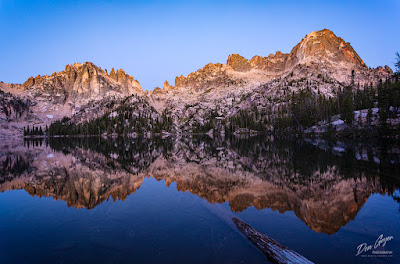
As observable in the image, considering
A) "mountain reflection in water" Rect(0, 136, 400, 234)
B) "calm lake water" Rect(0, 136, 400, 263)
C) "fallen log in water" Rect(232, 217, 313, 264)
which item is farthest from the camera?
"mountain reflection in water" Rect(0, 136, 400, 234)

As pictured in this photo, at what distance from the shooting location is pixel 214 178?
25.1 metres

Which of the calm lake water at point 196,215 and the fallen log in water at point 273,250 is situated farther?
the calm lake water at point 196,215

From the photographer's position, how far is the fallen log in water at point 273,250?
7559mm

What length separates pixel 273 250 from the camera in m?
8.43

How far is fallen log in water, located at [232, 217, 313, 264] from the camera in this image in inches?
298

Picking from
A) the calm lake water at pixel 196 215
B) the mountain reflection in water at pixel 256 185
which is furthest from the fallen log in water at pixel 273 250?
the mountain reflection in water at pixel 256 185

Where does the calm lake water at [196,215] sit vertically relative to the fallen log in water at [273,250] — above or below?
below

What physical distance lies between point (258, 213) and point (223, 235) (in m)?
4.31

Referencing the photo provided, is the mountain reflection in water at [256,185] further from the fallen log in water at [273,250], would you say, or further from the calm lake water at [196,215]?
the fallen log in water at [273,250]

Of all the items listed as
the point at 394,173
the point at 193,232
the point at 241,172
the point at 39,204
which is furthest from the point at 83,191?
the point at 394,173

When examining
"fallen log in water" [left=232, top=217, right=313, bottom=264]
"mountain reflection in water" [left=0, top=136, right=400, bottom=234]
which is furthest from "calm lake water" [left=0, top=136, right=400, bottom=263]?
"fallen log in water" [left=232, top=217, right=313, bottom=264]

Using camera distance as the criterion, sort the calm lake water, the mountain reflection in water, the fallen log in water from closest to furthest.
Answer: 1. the fallen log in water
2. the calm lake water
3. the mountain reflection in water

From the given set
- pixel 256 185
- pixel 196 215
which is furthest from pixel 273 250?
pixel 256 185

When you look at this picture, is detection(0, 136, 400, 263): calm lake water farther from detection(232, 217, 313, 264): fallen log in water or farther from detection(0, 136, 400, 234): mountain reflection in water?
detection(232, 217, 313, 264): fallen log in water
